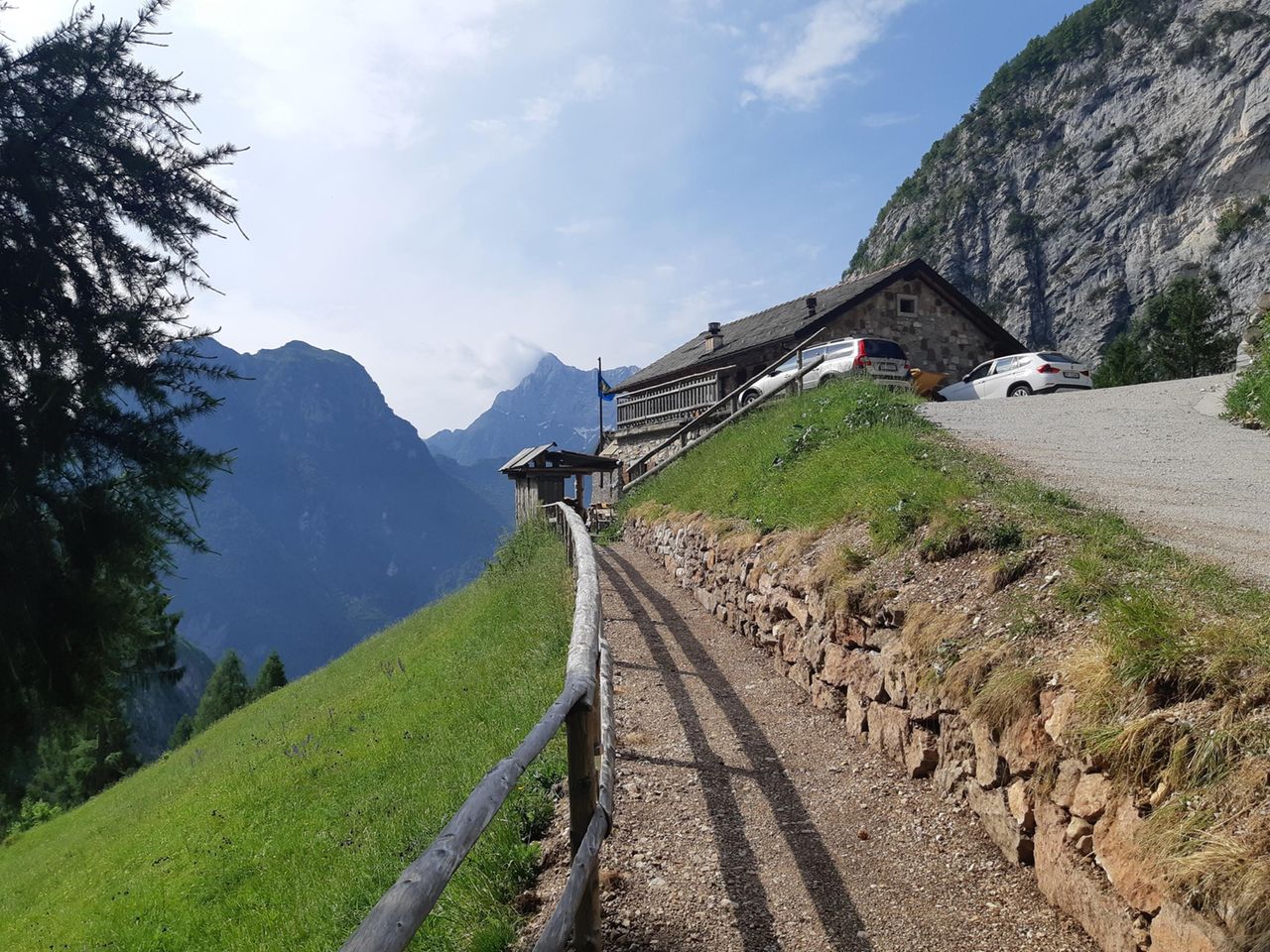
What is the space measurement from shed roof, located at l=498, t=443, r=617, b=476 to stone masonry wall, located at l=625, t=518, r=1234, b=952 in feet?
41.1

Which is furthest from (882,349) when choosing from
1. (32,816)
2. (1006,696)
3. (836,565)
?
(32,816)

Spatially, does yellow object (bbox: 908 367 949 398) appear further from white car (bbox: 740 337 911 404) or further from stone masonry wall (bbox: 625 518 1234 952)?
stone masonry wall (bbox: 625 518 1234 952)

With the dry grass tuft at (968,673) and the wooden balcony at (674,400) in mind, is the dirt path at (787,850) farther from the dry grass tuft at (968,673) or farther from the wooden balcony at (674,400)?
the wooden balcony at (674,400)

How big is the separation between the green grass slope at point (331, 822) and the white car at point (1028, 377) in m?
12.8

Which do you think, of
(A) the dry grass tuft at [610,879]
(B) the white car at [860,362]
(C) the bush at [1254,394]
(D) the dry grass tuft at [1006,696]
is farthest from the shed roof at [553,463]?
(D) the dry grass tuft at [1006,696]

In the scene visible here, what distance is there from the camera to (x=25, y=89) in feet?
14.7

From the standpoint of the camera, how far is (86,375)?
4625 mm

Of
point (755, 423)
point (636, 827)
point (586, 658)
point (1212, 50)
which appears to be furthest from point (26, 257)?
point (1212, 50)

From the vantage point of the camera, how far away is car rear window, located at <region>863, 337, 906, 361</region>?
66.2 feet

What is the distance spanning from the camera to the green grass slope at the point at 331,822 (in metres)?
5.04

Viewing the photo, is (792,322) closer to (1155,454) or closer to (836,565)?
(1155,454)

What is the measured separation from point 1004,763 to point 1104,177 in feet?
293

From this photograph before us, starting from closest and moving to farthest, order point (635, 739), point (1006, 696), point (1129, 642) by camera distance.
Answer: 1. point (1129, 642)
2. point (1006, 696)
3. point (635, 739)

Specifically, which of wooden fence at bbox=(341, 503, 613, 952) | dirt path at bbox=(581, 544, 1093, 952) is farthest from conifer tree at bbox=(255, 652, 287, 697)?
wooden fence at bbox=(341, 503, 613, 952)
